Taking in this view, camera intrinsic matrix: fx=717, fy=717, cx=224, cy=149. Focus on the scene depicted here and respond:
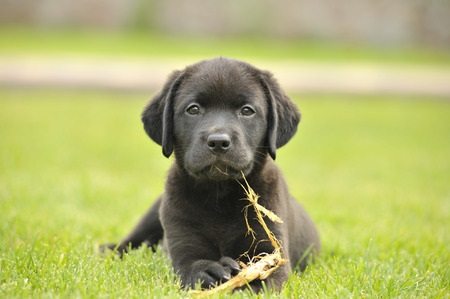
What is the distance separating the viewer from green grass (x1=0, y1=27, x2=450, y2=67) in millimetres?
28703

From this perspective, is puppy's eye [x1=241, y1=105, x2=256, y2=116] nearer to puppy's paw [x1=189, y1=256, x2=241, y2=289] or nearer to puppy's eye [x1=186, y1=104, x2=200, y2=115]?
puppy's eye [x1=186, y1=104, x2=200, y2=115]

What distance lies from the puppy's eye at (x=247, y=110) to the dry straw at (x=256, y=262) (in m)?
0.40

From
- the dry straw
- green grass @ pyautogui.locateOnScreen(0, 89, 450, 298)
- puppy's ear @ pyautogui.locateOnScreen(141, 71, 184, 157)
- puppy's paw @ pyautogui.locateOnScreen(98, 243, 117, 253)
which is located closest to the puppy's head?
puppy's ear @ pyautogui.locateOnScreen(141, 71, 184, 157)

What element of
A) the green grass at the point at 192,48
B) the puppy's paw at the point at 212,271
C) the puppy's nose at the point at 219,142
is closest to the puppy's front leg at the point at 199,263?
the puppy's paw at the point at 212,271

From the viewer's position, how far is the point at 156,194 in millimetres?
7996

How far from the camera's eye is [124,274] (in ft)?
13.2

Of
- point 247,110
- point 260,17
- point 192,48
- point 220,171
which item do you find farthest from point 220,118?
point 260,17

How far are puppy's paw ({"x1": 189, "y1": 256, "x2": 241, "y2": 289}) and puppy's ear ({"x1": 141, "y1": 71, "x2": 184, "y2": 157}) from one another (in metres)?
0.87

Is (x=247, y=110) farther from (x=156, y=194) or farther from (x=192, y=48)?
(x=192, y=48)

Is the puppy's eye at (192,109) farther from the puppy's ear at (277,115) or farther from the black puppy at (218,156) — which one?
the puppy's ear at (277,115)

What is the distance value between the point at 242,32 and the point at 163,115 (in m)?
31.0

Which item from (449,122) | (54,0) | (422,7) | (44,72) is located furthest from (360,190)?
(54,0)

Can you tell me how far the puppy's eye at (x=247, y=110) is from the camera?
14.3 feet

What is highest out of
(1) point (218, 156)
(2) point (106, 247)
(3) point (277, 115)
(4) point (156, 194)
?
(3) point (277, 115)
